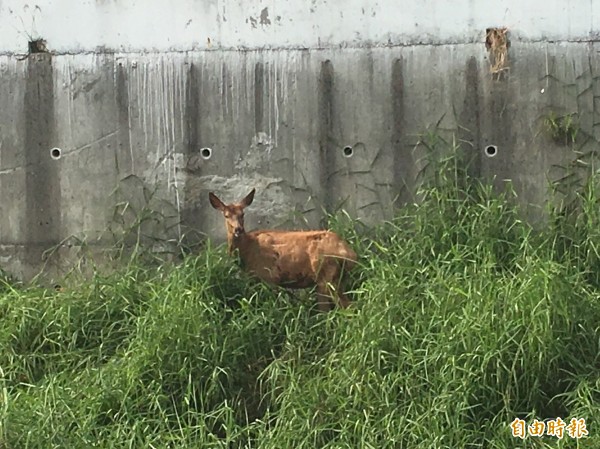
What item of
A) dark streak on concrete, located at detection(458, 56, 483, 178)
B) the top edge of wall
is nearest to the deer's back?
dark streak on concrete, located at detection(458, 56, 483, 178)

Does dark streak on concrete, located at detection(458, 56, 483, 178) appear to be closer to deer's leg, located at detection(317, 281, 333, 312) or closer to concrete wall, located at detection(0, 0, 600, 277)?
concrete wall, located at detection(0, 0, 600, 277)

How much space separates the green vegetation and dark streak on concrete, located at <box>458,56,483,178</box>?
370 millimetres

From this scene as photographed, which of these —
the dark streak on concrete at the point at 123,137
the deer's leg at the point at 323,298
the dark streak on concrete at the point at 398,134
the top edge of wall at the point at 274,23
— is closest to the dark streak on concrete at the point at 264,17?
the top edge of wall at the point at 274,23

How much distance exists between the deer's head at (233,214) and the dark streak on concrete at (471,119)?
1582 millimetres

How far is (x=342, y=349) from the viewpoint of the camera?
502 cm

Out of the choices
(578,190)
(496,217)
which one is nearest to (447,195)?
(496,217)

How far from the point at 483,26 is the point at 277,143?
5.51 ft

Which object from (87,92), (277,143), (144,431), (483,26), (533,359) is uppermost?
(483,26)

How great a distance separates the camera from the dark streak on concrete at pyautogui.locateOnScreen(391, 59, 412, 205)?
6.08 metres

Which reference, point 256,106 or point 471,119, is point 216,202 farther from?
point 471,119

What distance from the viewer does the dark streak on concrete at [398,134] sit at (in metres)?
6.08

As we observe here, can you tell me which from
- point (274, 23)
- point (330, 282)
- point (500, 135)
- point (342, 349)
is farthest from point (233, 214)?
point (500, 135)

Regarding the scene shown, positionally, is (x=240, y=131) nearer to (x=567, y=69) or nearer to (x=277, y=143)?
(x=277, y=143)

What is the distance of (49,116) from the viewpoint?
249 inches
